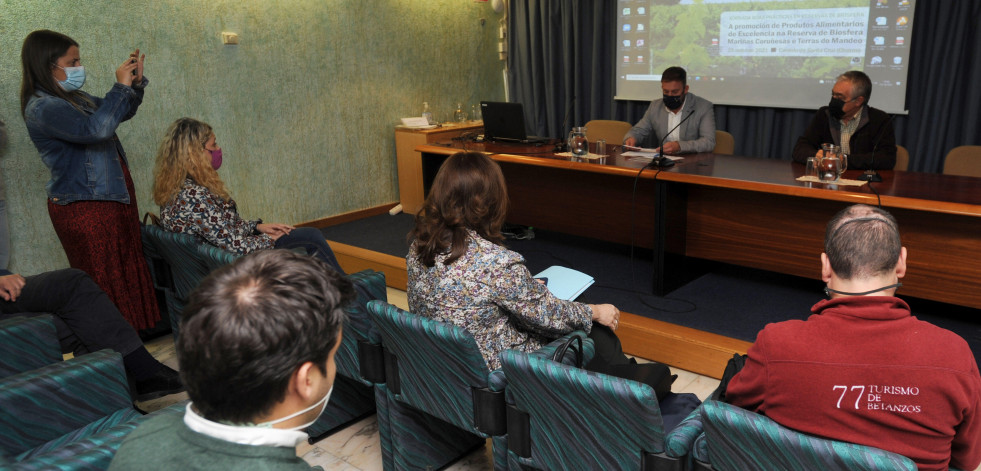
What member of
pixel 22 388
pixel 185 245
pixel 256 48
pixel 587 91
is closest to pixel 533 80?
pixel 587 91

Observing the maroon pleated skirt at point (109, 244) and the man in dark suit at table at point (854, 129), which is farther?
the man in dark suit at table at point (854, 129)

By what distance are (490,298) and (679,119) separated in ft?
9.89

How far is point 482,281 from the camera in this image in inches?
74.1

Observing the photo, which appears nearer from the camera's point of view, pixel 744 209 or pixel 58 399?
pixel 58 399

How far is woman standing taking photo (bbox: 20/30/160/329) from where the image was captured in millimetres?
2865

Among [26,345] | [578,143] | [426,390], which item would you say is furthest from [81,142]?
[578,143]

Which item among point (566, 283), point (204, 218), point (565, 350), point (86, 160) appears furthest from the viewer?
point (86, 160)

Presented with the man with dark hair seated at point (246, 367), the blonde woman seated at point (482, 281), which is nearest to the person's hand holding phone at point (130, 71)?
the blonde woman seated at point (482, 281)

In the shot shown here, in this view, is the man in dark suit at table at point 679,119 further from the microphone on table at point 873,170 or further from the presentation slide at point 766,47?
the presentation slide at point 766,47

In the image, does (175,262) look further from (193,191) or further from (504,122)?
(504,122)

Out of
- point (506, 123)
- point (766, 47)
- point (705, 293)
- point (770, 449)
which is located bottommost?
point (705, 293)

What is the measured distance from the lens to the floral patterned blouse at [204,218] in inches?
112

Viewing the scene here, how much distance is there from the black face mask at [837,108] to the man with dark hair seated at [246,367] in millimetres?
3313

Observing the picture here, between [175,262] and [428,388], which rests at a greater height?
[175,262]
